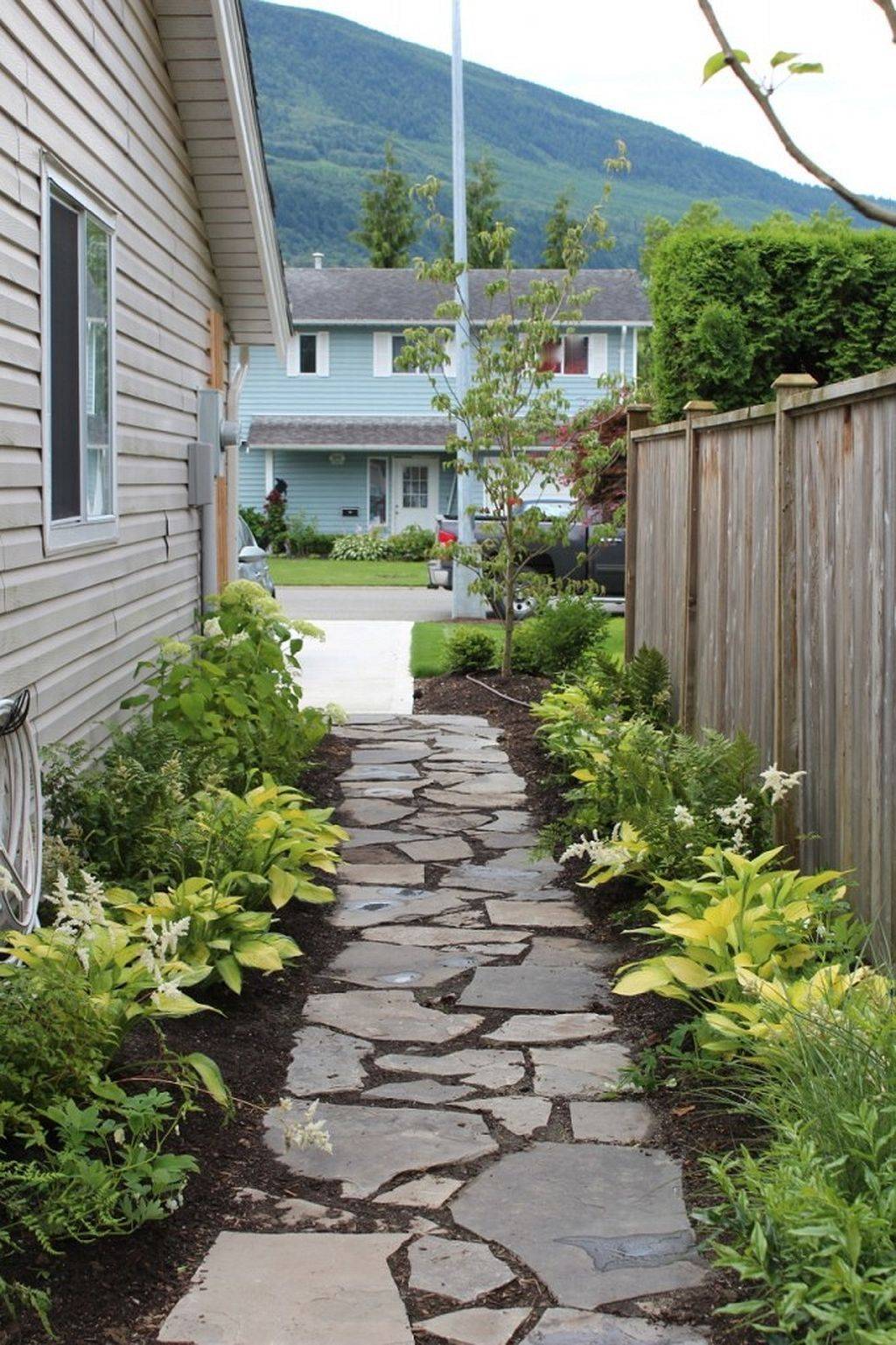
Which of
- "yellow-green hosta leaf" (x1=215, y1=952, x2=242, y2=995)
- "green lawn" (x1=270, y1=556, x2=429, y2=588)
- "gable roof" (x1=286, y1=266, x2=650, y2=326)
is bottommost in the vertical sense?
"yellow-green hosta leaf" (x1=215, y1=952, x2=242, y2=995)

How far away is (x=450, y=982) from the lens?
5.39 m

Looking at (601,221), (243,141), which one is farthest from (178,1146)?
(601,221)

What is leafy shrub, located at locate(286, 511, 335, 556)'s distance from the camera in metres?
36.1

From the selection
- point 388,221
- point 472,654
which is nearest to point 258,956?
point 472,654

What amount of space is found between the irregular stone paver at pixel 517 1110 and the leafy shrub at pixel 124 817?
146 centimetres

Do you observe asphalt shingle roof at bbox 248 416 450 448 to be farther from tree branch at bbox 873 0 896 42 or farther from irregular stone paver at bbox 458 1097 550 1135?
tree branch at bbox 873 0 896 42

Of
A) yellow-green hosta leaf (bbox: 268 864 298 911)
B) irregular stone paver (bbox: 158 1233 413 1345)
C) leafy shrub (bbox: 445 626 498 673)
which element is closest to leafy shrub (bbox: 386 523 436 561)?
leafy shrub (bbox: 445 626 498 673)

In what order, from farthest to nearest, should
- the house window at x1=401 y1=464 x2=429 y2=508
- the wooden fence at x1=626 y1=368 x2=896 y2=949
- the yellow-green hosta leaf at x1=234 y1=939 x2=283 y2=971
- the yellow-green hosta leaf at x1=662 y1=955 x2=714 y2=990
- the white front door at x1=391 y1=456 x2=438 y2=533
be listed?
the house window at x1=401 y1=464 x2=429 y2=508 < the white front door at x1=391 y1=456 x2=438 y2=533 < the yellow-green hosta leaf at x1=234 y1=939 x2=283 y2=971 < the wooden fence at x1=626 y1=368 x2=896 y2=949 < the yellow-green hosta leaf at x1=662 y1=955 x2=714 y2=990

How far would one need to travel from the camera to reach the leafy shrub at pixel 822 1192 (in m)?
2.76

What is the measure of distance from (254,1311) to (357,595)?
860 inches

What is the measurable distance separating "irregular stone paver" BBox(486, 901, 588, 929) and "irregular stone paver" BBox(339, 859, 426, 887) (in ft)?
1.62

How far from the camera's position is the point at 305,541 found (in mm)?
36125

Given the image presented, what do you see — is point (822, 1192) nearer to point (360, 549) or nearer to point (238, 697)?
point (238, 697)

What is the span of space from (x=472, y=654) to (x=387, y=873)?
6523 mm
